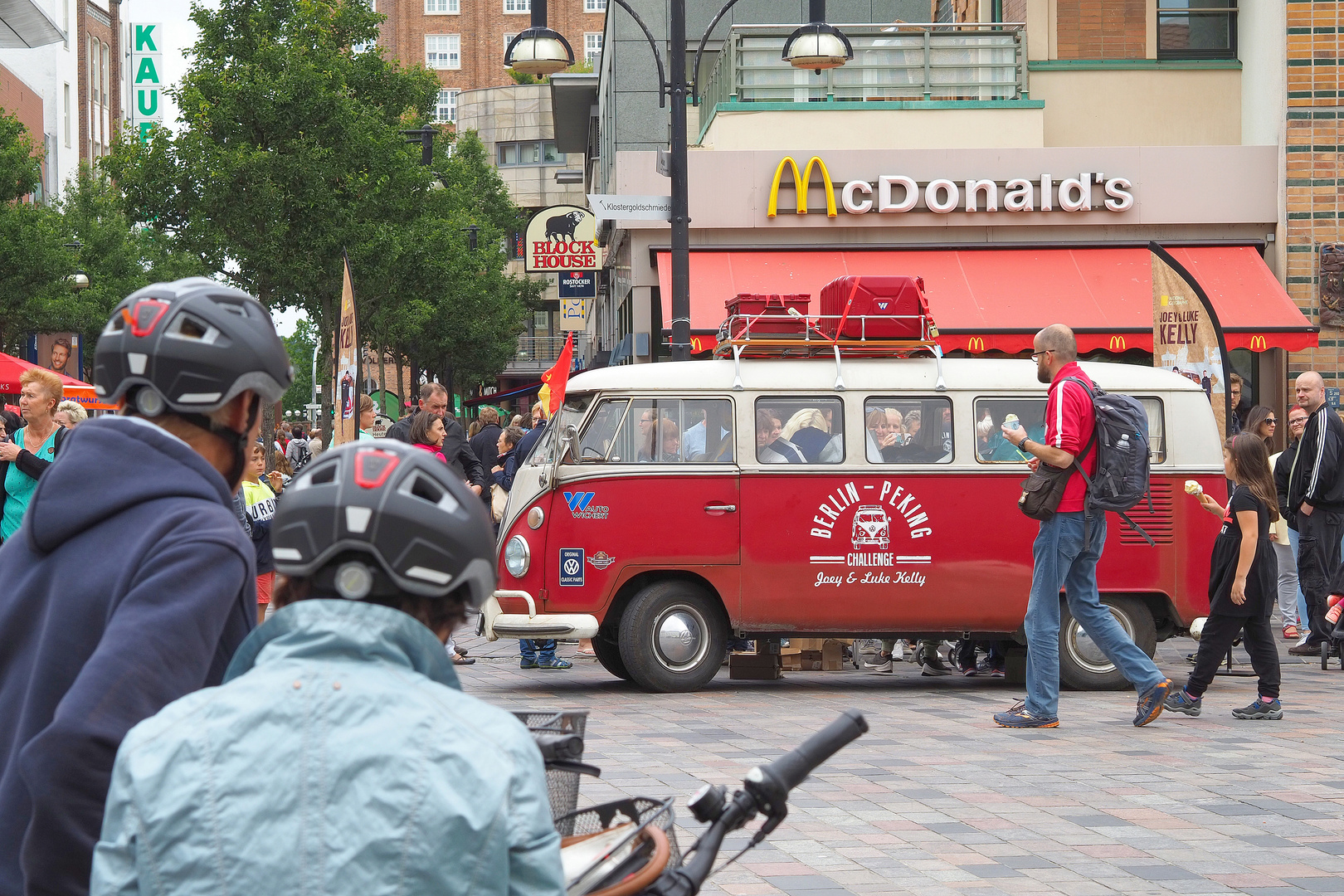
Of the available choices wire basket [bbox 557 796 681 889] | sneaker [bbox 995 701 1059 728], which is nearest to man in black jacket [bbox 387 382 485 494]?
sneaker [bbox 995 701 1059 728]

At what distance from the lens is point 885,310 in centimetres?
1168

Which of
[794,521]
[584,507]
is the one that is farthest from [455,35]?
[794,521]

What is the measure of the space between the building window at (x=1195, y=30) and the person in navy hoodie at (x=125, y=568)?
2171 cm

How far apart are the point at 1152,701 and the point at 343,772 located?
8.21 m

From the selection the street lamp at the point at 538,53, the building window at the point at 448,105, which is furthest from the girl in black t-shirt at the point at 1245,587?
the building window at the point at 448,105

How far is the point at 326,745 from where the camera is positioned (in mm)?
1757

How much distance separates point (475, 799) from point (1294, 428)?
508 inches

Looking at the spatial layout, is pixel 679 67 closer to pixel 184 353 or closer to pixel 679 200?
pixel 679 200

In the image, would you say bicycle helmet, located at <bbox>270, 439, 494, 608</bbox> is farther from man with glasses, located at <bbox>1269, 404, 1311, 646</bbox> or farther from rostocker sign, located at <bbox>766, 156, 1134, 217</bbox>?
rostocker sign, located at <bbox>766, 156, 1134, 217</bbox>

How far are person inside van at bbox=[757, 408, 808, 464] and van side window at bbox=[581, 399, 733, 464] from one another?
0.21 meters

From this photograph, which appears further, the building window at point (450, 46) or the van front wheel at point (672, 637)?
the building window at point (450, 46)

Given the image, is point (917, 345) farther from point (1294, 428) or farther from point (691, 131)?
point (691, 131)

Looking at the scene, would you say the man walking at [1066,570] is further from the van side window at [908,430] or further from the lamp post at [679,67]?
the lamp post at [679,67]

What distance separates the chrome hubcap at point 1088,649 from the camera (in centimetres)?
1134
